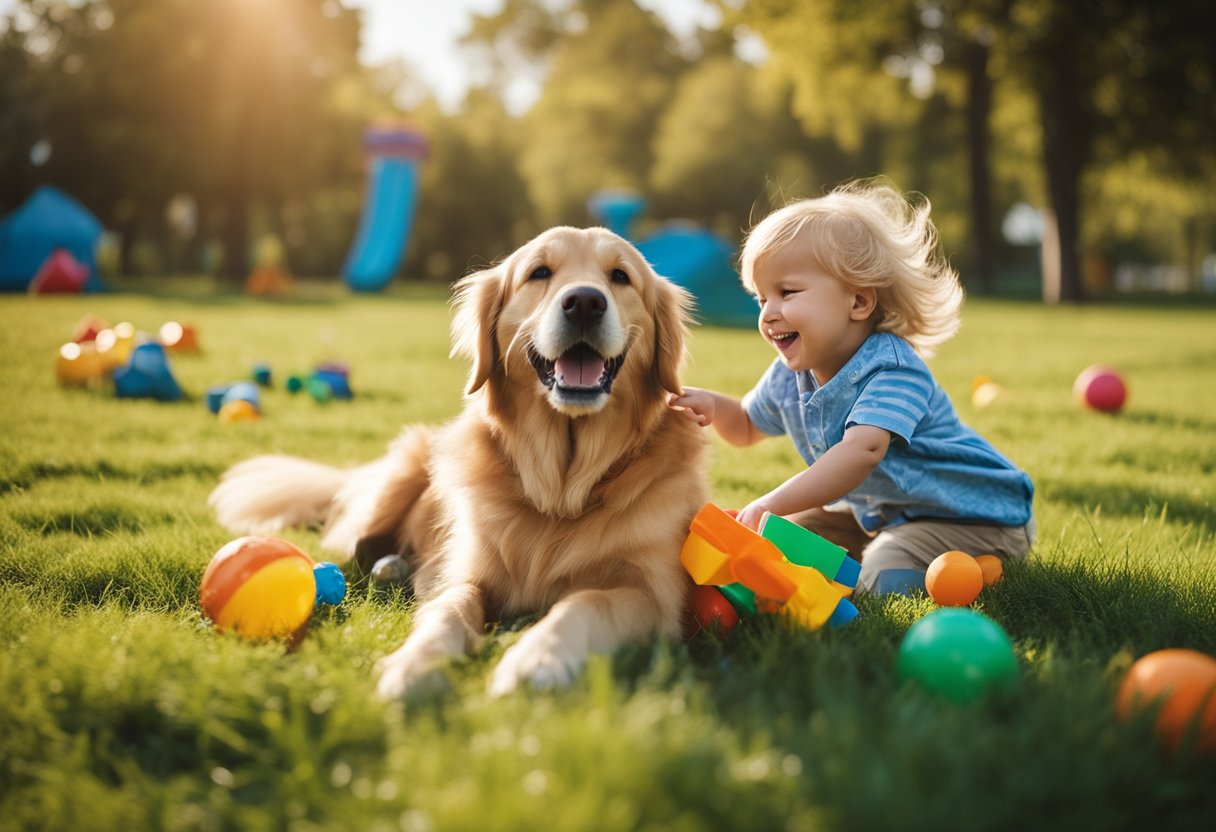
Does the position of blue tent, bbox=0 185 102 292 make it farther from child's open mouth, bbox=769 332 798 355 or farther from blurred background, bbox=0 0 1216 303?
child's open mouth, bbox=769 332 798 355

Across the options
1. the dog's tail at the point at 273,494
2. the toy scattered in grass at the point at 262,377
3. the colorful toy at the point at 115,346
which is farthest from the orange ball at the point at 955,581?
the colorful toy at the point at 115,346

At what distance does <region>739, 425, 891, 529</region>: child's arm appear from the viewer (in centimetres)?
278

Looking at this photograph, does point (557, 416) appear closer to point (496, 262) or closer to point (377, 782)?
point (496, 262)

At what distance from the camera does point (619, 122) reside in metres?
37.5

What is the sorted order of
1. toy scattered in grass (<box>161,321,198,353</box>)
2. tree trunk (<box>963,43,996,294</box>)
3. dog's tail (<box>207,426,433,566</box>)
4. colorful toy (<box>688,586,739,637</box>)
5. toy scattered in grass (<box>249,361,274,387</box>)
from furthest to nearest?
tree trunk (<box>963,43,996,294</box>) → toy scattered in grass (<box>161,321,198,353</box>) → toy scattered in grass (<box>249,361,274,387</box>) → dog's tail (<box>207,426,433,566</box>) → colorful toy (<box>688,586,739,637</box>)

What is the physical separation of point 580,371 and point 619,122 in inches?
→ 1450

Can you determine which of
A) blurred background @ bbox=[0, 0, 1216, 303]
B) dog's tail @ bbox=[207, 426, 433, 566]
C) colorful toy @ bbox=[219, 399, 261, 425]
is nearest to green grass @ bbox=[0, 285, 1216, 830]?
dog's tail @ bbox=[207, 426, 433, 566]

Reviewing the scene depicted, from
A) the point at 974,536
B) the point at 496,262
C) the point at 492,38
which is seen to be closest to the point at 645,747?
the point at 974,536

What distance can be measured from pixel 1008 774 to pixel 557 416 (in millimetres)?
1738

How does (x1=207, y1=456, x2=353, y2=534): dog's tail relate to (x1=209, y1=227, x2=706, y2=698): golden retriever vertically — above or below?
below

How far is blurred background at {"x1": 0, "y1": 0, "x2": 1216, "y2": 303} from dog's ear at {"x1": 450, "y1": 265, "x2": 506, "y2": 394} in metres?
9.99

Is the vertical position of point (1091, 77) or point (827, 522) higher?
point (1091, 77)

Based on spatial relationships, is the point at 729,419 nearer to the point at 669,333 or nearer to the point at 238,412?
the point at 669,333

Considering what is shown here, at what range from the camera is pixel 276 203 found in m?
31.4
